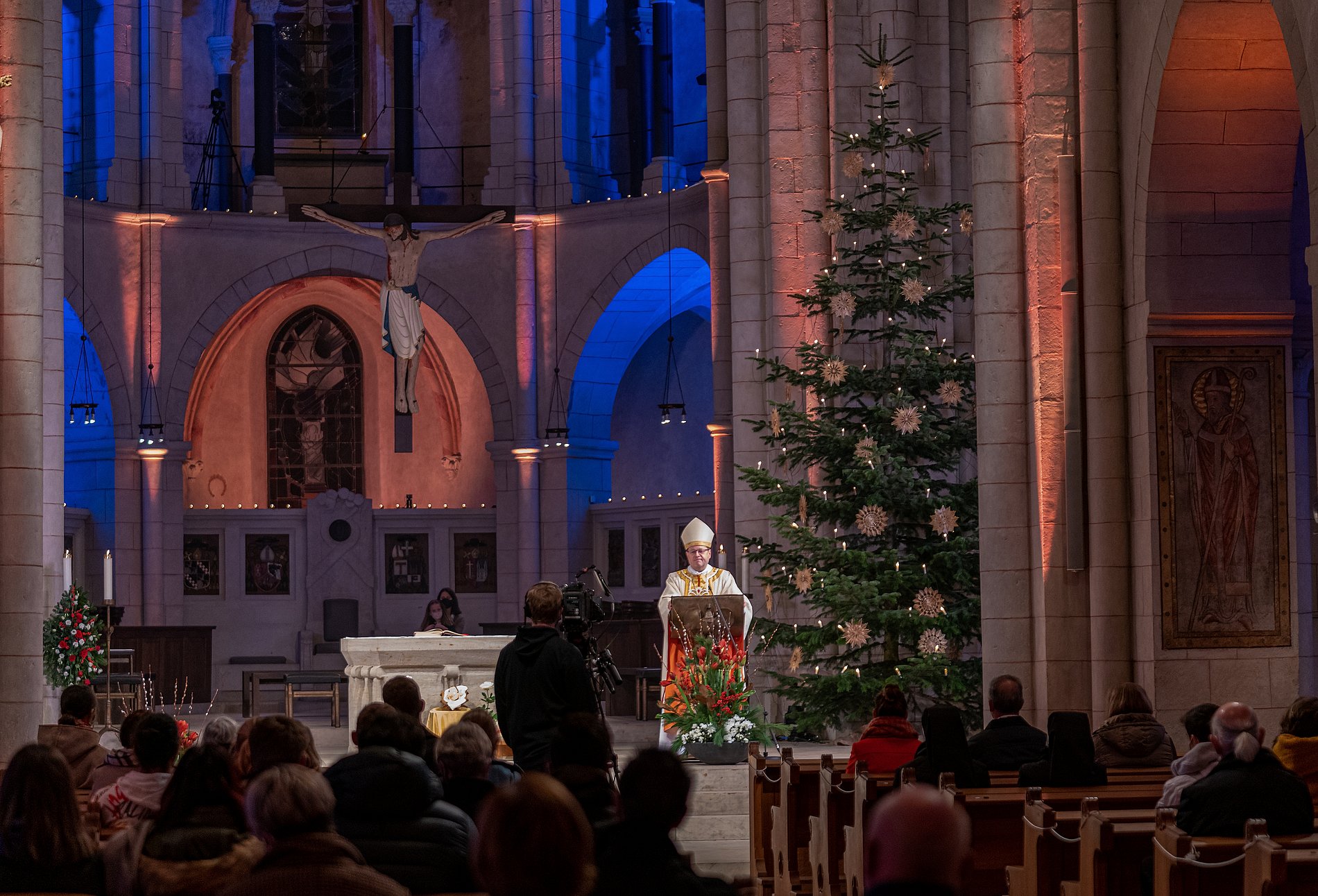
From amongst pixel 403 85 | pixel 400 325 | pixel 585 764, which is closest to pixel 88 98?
pixel 403 85

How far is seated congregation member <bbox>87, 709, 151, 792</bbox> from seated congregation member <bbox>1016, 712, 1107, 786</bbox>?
3381mm

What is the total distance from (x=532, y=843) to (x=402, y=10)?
22680 millimetres

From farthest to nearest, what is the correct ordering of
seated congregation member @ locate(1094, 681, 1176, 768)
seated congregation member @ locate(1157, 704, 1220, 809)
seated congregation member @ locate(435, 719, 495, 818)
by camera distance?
seated congregation member @ locate(1094, 681, 1176, 768), seated congregation member @ locate(1157, 704, 1220, 809), seated congregation member @ locate(435, 719, 495, 818)

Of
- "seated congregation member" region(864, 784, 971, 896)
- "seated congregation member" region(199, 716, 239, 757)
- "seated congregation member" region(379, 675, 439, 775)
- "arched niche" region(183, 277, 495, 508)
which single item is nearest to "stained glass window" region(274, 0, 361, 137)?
"arched niche" region(183, 277, 495, 508)

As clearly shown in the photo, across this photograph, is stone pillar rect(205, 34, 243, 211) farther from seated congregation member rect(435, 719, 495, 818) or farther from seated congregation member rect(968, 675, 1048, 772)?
seated congregation member rect(435, 719, 495, 818)

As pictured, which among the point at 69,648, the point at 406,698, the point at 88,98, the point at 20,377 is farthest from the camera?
the point at 88,98

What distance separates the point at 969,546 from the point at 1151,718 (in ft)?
13.7

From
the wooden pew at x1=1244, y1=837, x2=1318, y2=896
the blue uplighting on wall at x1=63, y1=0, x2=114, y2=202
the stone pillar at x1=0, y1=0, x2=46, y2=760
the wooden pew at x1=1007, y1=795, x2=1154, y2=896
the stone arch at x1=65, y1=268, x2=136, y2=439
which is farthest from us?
the blue uplighting on wall at x1=63, y1=0, x2=114, y2=202

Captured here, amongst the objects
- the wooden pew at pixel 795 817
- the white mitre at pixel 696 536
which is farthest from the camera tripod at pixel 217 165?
the wooden pew at pixel 795 817

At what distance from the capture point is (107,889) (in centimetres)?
464

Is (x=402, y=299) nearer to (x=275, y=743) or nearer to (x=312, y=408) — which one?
(x=312, y=408)

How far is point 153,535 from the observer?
23.1m

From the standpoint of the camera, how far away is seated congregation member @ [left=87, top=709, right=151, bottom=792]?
6309 millimetres

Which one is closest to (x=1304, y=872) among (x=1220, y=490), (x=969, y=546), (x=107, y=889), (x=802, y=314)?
(x=107, y=889)
